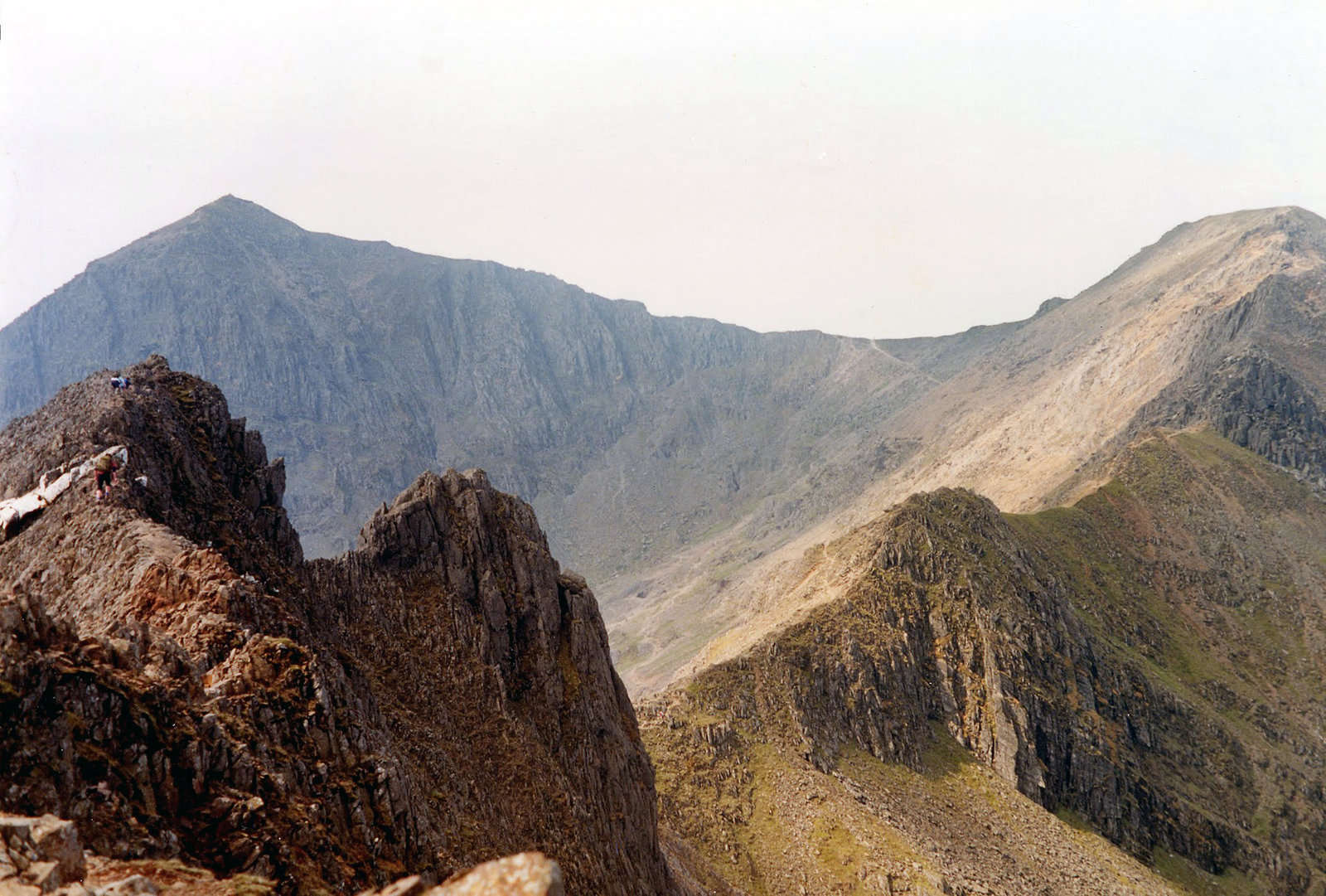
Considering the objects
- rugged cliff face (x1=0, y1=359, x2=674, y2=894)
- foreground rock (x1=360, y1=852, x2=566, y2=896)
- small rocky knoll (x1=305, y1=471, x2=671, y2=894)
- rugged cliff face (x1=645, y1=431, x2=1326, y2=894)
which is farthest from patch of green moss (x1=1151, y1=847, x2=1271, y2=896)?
foreground rock (x1=360, y1=852, x2=566, y2=896)

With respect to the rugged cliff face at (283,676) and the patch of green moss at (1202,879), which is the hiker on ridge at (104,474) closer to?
the rugged cliff face at (283,676)

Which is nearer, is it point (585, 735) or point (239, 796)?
point (239, 796)

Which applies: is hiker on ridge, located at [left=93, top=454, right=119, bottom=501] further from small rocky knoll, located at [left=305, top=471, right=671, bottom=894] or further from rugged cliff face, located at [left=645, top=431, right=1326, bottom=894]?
rugged cliff face, located at [left=645, top=431, right=1326, bottom=894]

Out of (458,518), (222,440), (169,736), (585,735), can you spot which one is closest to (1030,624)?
(585,735)

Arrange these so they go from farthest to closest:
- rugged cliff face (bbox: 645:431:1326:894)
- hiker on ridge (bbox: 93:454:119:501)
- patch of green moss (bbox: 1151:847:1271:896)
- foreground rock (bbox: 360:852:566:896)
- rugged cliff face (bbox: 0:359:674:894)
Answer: patch of green moss (bbox: 1151:847:1271:896) < rugged cliff face (bbox: 645:431:1326:894) < hiker on ridge (bbox: 93:454:119:501) < rugged cliff face (bbox: 0:359:674:894) < foreground rock (bbox: 360:852:566:896)

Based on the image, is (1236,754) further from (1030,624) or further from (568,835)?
(568,835)

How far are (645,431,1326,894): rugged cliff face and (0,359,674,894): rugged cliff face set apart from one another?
31.6 m

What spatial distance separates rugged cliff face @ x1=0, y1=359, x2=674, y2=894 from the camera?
48.6ft

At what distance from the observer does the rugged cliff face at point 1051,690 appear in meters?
80.2

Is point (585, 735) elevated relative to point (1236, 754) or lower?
elevated

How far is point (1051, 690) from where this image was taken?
97.6 m

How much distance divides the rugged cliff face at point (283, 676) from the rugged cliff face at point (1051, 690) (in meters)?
31.6

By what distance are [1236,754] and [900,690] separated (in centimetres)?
5896

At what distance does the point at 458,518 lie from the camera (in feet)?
158
